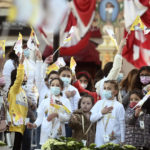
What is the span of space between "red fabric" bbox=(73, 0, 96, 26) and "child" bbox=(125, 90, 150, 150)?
11.3 meters

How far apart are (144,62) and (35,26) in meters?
3.22

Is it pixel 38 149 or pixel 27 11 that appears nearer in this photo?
pixel 38 149

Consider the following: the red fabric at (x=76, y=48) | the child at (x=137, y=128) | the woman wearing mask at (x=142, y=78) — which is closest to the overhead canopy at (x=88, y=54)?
the red fabric at (x=76, y=48)

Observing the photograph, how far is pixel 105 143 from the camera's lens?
10.7 m

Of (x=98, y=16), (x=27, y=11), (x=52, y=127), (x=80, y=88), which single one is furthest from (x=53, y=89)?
(x=98, y=16)

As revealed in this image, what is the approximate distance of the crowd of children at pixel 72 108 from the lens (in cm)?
1052

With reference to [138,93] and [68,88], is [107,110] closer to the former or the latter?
[138,93]

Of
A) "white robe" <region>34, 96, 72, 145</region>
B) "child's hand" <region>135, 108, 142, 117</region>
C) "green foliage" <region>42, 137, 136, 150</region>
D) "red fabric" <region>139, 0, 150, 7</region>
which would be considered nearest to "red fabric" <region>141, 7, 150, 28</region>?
"red fabric" <region>139, 0, 150, 7</region>

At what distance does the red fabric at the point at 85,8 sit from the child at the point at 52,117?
10635 mm

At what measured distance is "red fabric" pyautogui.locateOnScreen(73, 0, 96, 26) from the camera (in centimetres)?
2180

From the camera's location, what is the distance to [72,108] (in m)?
12.2

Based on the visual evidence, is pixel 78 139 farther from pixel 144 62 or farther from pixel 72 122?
pixel 144 62

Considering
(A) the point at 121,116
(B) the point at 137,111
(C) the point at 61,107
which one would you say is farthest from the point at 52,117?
(B) the point at 137,111

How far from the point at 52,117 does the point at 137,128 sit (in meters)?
1.33
